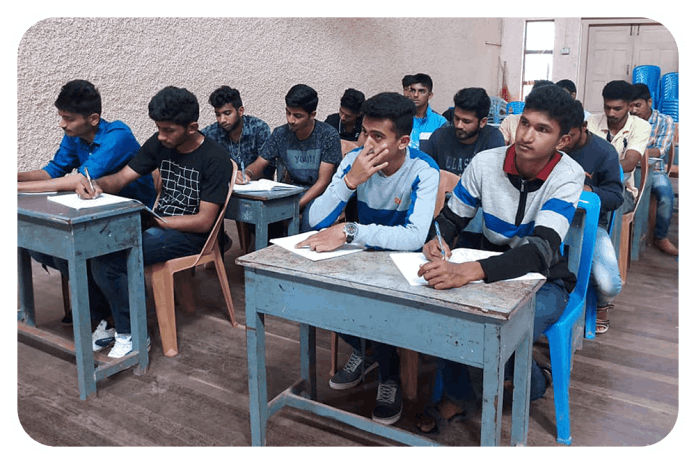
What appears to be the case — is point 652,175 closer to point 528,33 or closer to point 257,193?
point 257,193

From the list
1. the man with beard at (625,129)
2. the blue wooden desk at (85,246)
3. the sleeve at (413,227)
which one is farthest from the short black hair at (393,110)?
the man with beard at (625,129)

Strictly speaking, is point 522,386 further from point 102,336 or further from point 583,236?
point 102,336

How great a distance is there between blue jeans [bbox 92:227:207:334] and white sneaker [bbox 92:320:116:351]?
0.14 meters

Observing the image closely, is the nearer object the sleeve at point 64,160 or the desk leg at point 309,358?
the desk leg at point 309,358

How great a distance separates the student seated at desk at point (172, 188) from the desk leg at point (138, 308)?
0.34ft

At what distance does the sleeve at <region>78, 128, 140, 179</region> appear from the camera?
2.60 metres

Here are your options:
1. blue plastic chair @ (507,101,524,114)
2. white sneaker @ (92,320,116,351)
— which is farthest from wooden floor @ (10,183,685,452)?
blue plastic chair @ (507,101,524,114)

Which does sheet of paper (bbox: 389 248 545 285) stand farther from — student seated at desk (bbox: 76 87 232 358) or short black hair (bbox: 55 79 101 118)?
short black hair (bbox: 55 79 101 118)

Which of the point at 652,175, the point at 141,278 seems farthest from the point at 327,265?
the point at 652,175

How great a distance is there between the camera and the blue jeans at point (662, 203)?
13.9 feet

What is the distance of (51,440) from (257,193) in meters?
1.35

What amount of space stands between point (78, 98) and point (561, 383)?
6.98 ft

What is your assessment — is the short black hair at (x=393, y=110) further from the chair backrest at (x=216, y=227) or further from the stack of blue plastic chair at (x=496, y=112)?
the stack of blue plastic chair at (x=496, y=112)

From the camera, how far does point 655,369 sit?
2359 mm
